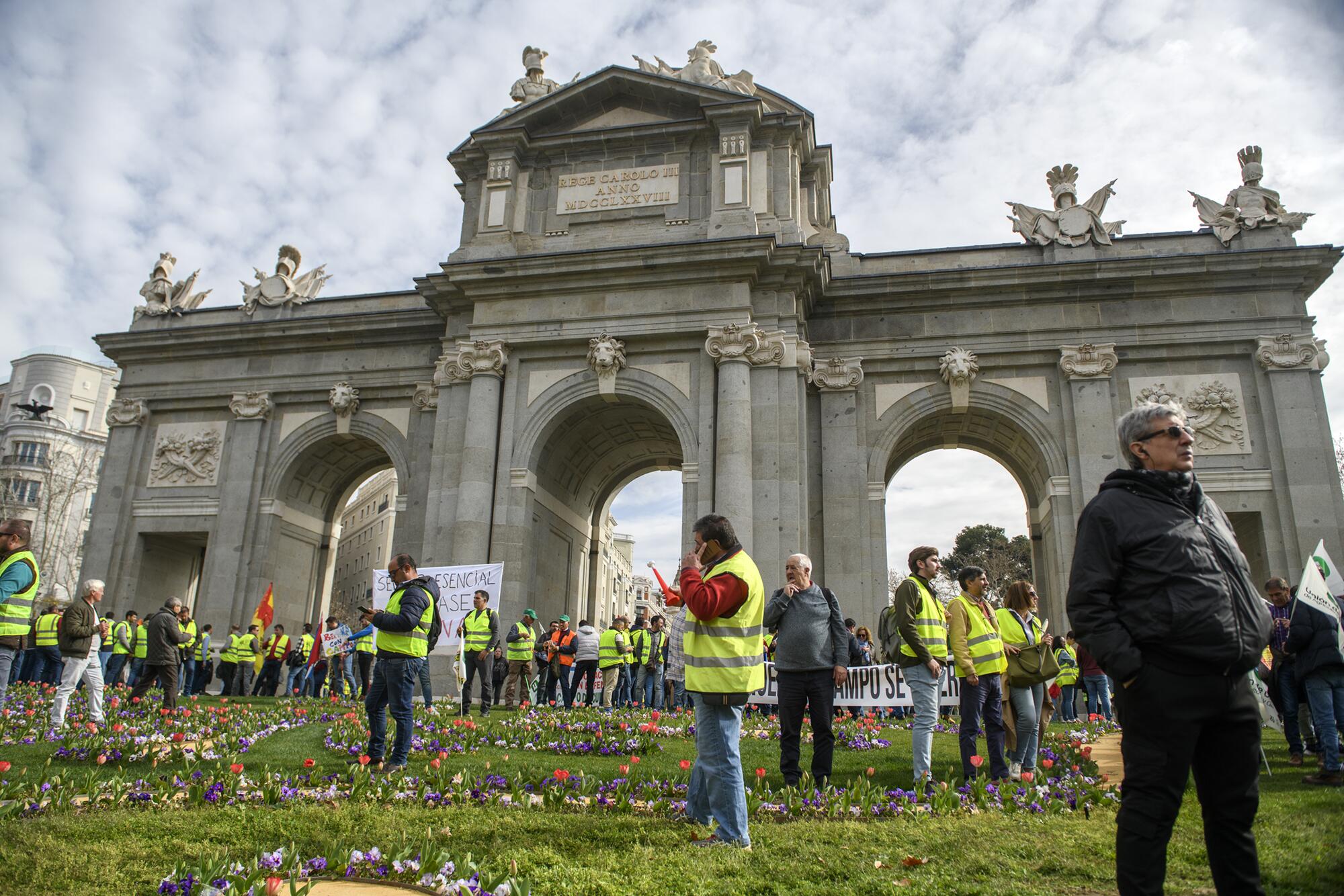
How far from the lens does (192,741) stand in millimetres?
9766

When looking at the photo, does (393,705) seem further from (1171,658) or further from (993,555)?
(993,555)

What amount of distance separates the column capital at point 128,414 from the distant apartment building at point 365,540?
115 feet

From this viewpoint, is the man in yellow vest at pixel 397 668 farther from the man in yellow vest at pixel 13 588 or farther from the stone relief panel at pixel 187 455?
the stone relief panel at pixel 187 455

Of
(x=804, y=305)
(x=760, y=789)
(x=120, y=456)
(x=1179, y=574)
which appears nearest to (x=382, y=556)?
(x=120, y=456)

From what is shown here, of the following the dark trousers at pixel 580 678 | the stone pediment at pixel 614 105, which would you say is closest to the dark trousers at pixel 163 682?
the dark trousers at pixel 580 678

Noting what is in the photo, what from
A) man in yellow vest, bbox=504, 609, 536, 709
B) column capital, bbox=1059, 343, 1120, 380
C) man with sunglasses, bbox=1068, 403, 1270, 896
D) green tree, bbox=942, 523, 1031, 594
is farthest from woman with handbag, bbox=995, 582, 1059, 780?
green tree, bbox=942, 523, 1031, 594

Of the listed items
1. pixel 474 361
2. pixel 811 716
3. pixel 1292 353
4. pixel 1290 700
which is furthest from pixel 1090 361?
pixel 811 716

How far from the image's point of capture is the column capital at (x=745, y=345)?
1986cm

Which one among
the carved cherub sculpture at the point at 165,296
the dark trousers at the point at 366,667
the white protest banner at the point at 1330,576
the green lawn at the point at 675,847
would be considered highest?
the carved cherub sculpture at the point at 165,296

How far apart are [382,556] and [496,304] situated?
44.0m

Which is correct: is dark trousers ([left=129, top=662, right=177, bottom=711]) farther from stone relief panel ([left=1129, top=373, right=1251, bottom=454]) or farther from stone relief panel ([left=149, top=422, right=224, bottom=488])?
stone relief panel ([left=1129, top=373, right=1251, bottom=454])

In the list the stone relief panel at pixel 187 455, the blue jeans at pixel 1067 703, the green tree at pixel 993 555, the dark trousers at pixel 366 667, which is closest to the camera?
the dark trousers at pixel 366 667

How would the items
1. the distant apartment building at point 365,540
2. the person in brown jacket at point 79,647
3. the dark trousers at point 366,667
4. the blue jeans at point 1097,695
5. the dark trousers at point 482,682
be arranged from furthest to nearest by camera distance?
the distant apartment building at point 365,540 < the dark trousers at point 366,667 < the blue jeans at point 1097,695 < the dark trousers at point 482,682 < the person in brown jacket at point 79,647

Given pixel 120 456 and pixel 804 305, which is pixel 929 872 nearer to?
pixel 804 305
